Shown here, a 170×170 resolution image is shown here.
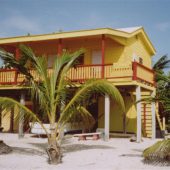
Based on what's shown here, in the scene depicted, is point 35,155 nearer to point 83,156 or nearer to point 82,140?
point 83,156

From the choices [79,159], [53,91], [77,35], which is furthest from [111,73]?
[79,159]

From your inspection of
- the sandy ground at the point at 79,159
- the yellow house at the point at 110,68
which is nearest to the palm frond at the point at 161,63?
the yellow house at the point at 110,68

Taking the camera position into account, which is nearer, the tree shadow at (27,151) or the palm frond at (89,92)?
the palm frond at (89,92)

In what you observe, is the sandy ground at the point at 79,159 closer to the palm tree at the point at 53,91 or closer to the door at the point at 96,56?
the palm tree at the point at 53,91

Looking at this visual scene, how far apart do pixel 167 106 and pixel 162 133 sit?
1142cm

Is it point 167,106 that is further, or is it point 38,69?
point 38,69

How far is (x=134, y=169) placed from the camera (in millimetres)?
8719

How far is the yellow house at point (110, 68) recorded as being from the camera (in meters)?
16.2

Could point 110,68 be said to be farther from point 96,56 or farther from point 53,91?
point 53,91

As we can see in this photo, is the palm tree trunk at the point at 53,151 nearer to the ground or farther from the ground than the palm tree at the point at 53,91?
nearer to the ground

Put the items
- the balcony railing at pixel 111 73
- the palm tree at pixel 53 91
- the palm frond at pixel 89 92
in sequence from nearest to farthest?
1. the palm frond at pixel 89 92
2. the palm tree at pixel 53 91
3. the balcony railing at pixel 111 73

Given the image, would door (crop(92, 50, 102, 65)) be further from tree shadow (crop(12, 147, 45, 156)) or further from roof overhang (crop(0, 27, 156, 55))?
tree shadow (crop(12, 147, 45, 156))

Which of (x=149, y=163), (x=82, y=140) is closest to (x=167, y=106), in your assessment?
(x=149, y=163)

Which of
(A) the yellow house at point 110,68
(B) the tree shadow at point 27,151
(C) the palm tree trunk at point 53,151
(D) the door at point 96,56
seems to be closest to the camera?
(C) the palm tree trunk at point 53,151
